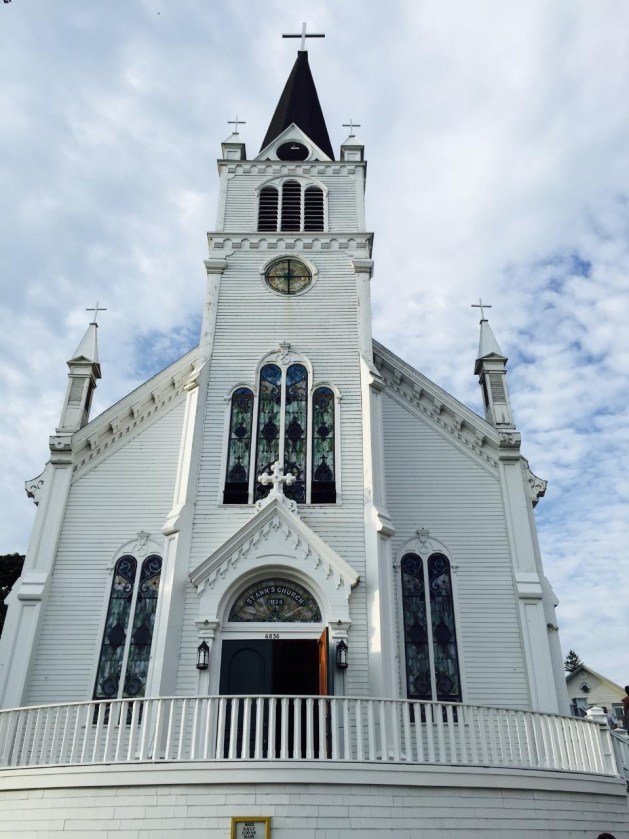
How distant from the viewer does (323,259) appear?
21.5 metres

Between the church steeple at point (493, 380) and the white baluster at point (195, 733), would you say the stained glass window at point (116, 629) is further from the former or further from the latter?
the church steeple at point (493, 380)

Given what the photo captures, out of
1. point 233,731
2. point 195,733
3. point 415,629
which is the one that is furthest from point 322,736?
point 415,629

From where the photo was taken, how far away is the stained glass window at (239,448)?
58.0ft

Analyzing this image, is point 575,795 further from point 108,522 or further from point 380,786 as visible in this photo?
point 108,522

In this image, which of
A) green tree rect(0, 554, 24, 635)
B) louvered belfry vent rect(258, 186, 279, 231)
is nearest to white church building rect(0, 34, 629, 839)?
louvered belfry vent rect(258, 186, 279, 231)

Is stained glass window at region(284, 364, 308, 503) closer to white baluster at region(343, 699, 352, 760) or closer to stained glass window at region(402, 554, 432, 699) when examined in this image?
stained glass window at region(402, 554, 432, 699)

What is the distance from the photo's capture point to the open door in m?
14.4

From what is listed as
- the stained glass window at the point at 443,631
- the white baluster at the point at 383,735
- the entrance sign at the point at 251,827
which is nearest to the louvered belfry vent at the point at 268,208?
the stained glass window at the point at 443,631

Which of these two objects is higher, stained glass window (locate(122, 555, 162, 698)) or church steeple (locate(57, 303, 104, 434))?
church steeple (locate(57, 303, 104, 434))

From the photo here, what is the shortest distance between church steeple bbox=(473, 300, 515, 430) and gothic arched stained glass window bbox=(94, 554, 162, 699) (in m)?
9.41

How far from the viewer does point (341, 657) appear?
49.8 ft

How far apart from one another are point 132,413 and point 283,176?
8.94 meters

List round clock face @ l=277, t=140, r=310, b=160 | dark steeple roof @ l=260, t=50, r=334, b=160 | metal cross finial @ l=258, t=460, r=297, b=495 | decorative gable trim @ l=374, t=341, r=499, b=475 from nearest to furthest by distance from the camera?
metal cross finial @ l=258, t=460, r=297, b=495 < decorative gable trim @ l=374, t=341, r=499, b=475 < round clock face @ l=277, t=140, r=310, b=160 < dark steeple roof @ l=260, t=50, r=334, b=160

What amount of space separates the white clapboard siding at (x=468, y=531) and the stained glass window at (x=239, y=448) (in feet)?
12.0
